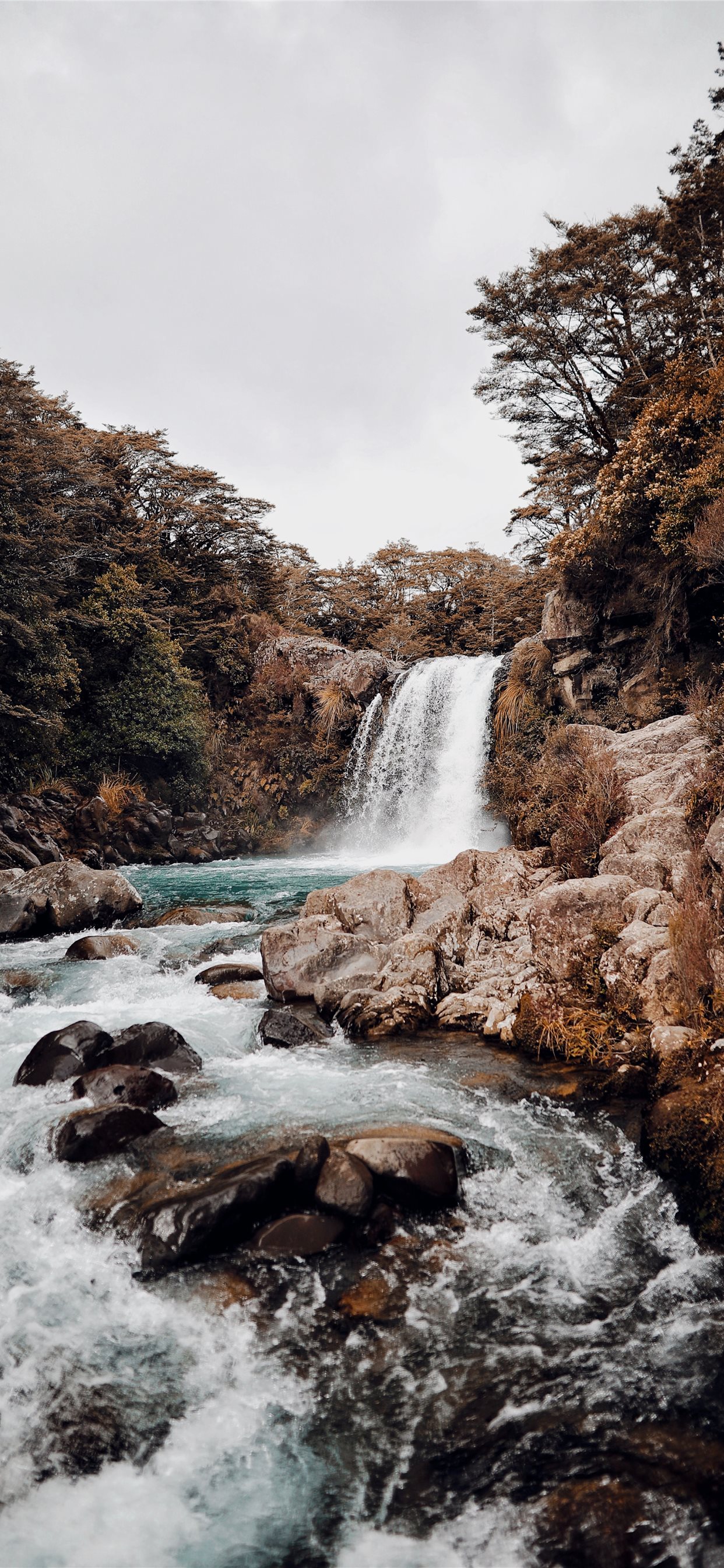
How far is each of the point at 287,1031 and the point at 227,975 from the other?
1.99 metres

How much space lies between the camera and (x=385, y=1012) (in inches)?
302

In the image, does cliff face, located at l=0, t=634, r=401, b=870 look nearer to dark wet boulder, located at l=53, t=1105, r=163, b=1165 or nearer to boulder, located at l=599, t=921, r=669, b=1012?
dark wet boulder, located at l=53, t=1105, r=163, b=1165

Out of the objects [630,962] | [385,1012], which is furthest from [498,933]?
[630,962]

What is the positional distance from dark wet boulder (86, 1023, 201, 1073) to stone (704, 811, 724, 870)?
5.30 meters

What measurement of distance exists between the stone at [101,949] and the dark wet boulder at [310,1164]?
20.3 ft

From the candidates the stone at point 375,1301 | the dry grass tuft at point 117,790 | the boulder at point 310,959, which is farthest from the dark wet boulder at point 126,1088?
the dry grass tuft at point 117,790

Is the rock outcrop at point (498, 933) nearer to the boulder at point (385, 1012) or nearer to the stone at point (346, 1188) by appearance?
the boulder at point (385, 1012)

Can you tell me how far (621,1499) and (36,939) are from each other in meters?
10.8

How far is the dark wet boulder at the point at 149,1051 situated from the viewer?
22.1ft

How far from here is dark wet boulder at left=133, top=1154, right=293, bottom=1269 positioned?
13.7ft

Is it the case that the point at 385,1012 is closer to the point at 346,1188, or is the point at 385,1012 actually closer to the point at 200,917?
the point at 346,1188

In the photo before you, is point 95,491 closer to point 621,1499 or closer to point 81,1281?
point 81,1281

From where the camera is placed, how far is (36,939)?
11641 millimetres

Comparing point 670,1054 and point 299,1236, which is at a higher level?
point 670,1054
